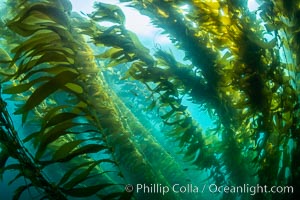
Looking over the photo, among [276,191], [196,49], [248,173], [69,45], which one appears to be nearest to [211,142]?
[248,173]

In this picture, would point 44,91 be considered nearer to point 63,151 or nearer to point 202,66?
point 63,151

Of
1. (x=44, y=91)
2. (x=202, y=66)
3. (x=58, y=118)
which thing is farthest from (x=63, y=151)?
(x=202, y=66)

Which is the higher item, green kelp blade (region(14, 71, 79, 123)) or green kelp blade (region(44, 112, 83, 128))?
green kelp blade (region(14, 71, 79, 123))

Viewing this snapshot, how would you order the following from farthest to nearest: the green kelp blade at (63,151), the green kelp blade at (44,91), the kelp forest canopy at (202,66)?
the kelp forest canopy at (202,66) → the green kelp blade at (63,151) → the green kelp blade at (44,91)

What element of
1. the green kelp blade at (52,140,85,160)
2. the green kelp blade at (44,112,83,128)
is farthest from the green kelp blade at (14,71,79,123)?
the green kelp blade at (52,140,85,160)

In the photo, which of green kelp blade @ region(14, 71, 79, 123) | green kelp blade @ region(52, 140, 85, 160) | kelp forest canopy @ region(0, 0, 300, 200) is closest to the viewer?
green kelp blade @ region(14, 71, 79, 123)

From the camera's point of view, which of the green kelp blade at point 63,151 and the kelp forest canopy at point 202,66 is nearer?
the green kelp blade at point 63,151

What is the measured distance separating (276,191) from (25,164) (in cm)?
231

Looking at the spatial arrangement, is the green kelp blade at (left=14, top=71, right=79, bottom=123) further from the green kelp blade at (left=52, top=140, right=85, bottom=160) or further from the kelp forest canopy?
the green kelp blade at (left=52, top=140, right=85, bottom=160)

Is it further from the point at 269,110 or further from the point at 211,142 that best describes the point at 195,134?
the point at 269,110

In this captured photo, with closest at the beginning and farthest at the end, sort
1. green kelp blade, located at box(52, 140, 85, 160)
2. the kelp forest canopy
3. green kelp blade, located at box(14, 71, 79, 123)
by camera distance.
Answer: green kelp blade, located at box(14, 71, 79, 123) → green kelp blade, located at box(52, 140, 85, 160) → the kelp forest canopy

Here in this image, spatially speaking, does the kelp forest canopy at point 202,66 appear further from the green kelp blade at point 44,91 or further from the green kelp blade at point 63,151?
the green kelp blade at point 44,91

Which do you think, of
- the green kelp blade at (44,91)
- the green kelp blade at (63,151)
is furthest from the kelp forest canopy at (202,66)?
the green kelp blade at (44,91)

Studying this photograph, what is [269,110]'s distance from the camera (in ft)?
8.32
